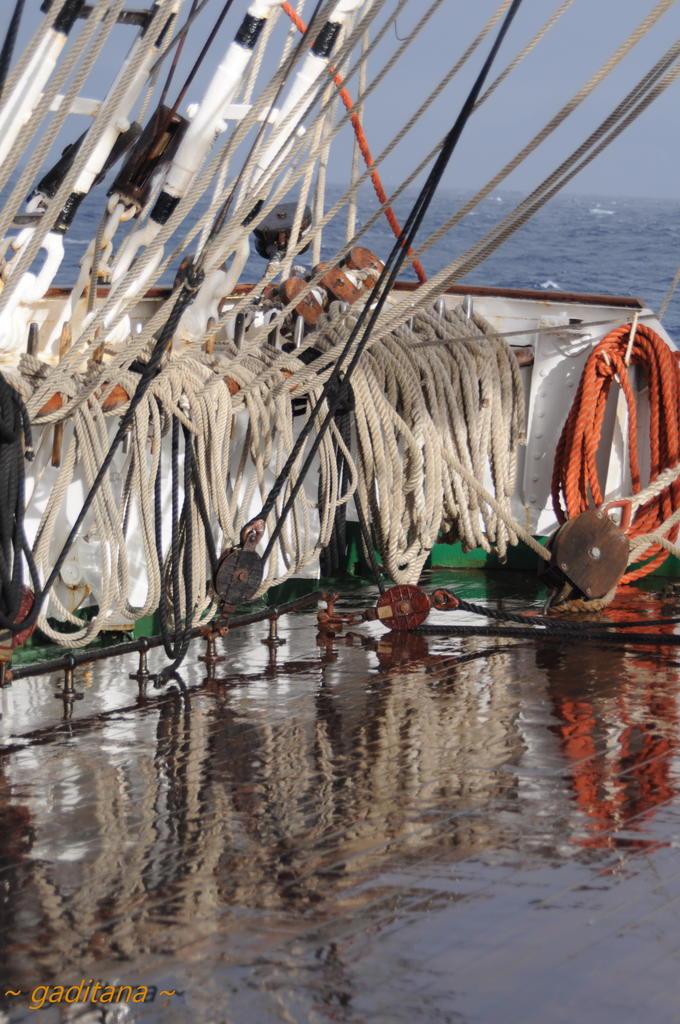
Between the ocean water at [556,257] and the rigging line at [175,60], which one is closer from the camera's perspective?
the rigging line at [175,60]

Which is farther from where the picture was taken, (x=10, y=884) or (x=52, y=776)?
(x=52, y=776)

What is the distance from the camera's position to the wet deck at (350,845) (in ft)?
7.66

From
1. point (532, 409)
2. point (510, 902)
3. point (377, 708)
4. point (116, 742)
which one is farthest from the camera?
point (532, 409)

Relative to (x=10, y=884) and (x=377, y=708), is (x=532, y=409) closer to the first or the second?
(x=377, y=708)

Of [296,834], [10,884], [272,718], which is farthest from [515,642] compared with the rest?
[10,884]

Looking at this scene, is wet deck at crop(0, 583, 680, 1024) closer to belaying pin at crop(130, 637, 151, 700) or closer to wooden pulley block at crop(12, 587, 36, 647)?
belaying pin at crop(130, 637, 151, 700)

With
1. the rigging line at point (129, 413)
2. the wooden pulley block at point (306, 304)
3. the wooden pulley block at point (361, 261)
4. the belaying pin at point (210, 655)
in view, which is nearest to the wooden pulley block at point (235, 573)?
the belaying pin at point (210, 655)

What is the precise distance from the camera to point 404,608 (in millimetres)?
4961

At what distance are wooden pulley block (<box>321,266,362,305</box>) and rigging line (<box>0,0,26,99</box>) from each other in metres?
2.21

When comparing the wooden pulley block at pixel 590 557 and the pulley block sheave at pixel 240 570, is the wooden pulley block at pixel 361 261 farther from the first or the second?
the pulley block sheave at pixel 240 570

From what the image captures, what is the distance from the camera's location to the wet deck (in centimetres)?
234

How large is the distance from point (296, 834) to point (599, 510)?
2780 millimetres

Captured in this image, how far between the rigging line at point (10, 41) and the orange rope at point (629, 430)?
3000mm

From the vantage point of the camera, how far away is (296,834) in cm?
301
